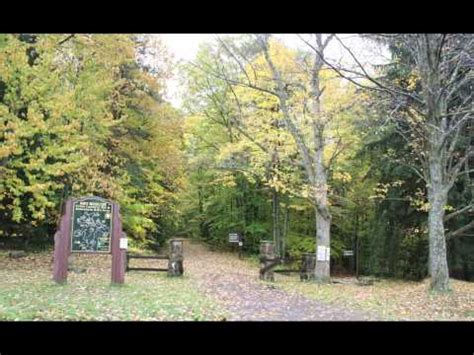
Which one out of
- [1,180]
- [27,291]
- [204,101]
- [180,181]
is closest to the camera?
[27,291]

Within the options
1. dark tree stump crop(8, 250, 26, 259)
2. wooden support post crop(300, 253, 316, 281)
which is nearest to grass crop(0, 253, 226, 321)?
dark tree stump crop(8, 250, 26, 259)

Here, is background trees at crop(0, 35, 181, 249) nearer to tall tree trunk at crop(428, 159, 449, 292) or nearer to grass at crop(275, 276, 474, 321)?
grass at crop(275, 276, 474, 321)

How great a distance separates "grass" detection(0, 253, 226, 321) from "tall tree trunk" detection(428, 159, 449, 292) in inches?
201

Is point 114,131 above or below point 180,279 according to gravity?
above

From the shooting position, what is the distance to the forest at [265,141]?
38.8 ft

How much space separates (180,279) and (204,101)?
11822 millimetres

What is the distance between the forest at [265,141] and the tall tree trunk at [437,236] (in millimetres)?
30

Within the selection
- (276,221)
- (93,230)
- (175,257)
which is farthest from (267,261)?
(276,221)

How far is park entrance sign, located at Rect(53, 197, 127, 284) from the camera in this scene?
1059 centimetres

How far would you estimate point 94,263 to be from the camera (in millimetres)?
15180

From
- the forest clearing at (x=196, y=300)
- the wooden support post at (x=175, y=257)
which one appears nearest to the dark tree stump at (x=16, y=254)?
the forest clearing at (x=196, y=300)

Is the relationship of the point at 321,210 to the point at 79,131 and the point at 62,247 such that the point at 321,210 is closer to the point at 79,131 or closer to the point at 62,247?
the point at 79,131
